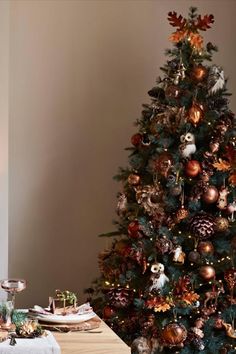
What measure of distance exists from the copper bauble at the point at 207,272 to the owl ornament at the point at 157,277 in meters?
0.17

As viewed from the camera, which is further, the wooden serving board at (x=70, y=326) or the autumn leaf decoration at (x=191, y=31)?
the autumn leaf decoration at (x=191, y=31)

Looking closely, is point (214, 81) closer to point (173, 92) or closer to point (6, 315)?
point (173, 92)

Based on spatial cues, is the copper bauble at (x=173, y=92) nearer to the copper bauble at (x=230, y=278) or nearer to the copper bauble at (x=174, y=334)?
→ the copper bauble at (x=230, y=278)

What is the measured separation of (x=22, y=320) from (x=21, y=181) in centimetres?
173

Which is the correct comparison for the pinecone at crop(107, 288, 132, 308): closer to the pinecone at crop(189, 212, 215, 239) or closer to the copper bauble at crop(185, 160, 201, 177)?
the pinecone at crop(189, 212, 215, 239)

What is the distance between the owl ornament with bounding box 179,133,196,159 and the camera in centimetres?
305

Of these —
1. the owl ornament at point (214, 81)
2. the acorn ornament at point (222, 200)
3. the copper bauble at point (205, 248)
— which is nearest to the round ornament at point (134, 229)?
the copper bauble at point (205, 248)

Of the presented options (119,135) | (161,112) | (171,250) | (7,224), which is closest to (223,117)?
(161,112)

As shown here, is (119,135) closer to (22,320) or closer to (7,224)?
(7,224)

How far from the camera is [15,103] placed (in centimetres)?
384

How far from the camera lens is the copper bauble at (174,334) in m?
2.88

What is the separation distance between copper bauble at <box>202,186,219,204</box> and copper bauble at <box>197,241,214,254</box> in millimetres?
202

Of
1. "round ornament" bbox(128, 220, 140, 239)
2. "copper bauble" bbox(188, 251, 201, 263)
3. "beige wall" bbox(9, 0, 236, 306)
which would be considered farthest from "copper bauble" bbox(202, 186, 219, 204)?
"beige wall" bbox(9, 0, 236, 306)

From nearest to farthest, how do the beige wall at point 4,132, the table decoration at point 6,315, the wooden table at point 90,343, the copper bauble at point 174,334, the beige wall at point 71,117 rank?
the wooden table at point 90,343 < the table decoration at point 6,315 < the copper bauble at point 174,334 < the beige wall at point 4,132 < the beige wall at point 71,117
